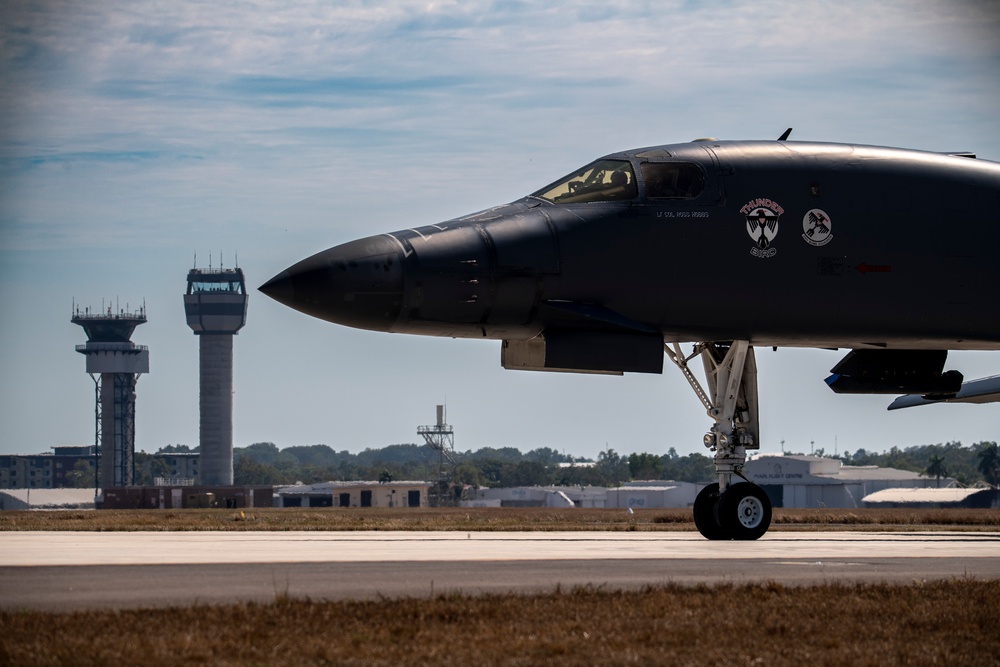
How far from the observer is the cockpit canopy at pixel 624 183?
17.4 m

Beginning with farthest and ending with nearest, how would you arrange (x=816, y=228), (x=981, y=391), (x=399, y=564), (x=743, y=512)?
1. (x=981, y=391)
2. (x=816, y=228)
3. (x=743, y=512)
4. (x=399, y=564)

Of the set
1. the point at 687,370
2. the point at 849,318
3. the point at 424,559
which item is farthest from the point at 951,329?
the point at 424,559

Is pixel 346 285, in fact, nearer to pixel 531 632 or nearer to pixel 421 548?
pixel 421 548

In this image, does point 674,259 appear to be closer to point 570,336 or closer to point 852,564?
point 570,336

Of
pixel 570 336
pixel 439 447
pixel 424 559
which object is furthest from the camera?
pixel 439 447

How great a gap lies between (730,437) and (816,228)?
2924 mm

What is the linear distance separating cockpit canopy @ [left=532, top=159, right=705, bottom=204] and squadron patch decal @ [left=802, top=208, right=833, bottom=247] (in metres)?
1.48

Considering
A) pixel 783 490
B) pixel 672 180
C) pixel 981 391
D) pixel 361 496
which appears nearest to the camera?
pixel 672 180

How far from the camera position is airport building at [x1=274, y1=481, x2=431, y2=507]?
158 m

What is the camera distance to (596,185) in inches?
687

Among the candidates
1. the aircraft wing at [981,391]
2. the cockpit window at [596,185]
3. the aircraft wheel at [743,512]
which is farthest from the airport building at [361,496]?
the cockpit window at [596,185]

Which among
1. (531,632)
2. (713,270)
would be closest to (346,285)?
(713,270)

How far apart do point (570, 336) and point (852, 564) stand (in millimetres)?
4604

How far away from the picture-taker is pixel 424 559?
1312 centimetres
